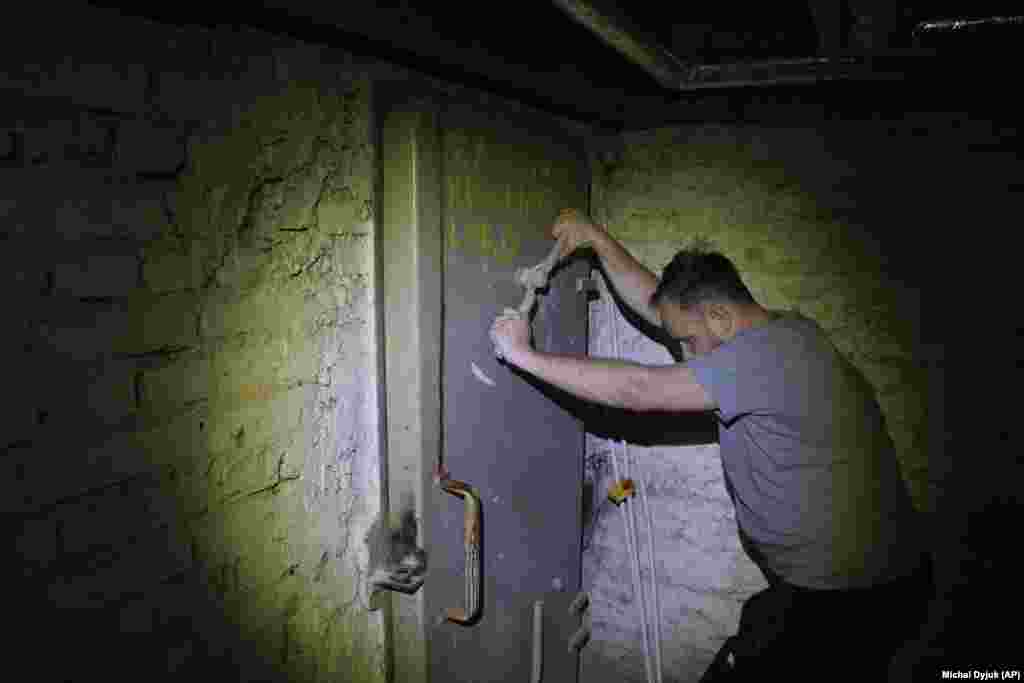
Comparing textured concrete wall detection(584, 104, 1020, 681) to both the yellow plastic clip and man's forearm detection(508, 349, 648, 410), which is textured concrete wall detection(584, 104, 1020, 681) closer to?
the yellow plastic clip

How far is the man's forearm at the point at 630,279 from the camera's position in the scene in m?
1.93

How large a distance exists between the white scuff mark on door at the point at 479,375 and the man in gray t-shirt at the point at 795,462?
8cm

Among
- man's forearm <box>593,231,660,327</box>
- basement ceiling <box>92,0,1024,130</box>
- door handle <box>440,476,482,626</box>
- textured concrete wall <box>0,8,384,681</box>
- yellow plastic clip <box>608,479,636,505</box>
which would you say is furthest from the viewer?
yellow plastic clip <box>608,479,636,505</box>

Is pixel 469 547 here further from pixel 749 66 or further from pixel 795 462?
pixel 749 66

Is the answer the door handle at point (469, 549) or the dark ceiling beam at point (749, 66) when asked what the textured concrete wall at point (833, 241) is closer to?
the dark ceiling beam at point (749, 66)

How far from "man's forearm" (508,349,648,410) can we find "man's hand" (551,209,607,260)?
0.35 metres

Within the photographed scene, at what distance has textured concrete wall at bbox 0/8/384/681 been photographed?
2.48ft

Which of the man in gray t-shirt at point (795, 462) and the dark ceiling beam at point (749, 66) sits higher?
the dark ceiling beam at point (749, 66)

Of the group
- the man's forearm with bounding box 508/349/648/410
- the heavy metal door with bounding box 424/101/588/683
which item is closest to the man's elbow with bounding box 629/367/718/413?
the man's forearm with bounding box 508/349/648/410

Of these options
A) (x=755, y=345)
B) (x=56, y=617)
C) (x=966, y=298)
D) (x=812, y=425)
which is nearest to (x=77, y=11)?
(x=56, y=617)

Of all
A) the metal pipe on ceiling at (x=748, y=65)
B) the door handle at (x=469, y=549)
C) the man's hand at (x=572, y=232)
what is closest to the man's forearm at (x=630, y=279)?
the man's hand at (x=572, y=232)

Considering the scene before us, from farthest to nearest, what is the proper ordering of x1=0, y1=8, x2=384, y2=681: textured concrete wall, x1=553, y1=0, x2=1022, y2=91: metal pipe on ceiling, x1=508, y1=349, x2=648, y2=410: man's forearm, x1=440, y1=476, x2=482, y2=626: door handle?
x1=508, y1=349, x2=648, y2=410: man's forearm < x1=440, y1=476, x2=482, y2=626: door handle < x1=553, y1=0, x2=1022, y2=91: metal pipe on ceiling < x1=0, y1=8, x2=384, y2=681: textured concrete wall

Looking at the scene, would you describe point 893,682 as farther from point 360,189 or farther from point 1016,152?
point 360,189

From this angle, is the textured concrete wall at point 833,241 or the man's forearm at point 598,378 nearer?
the man's forearm at point 598,378
